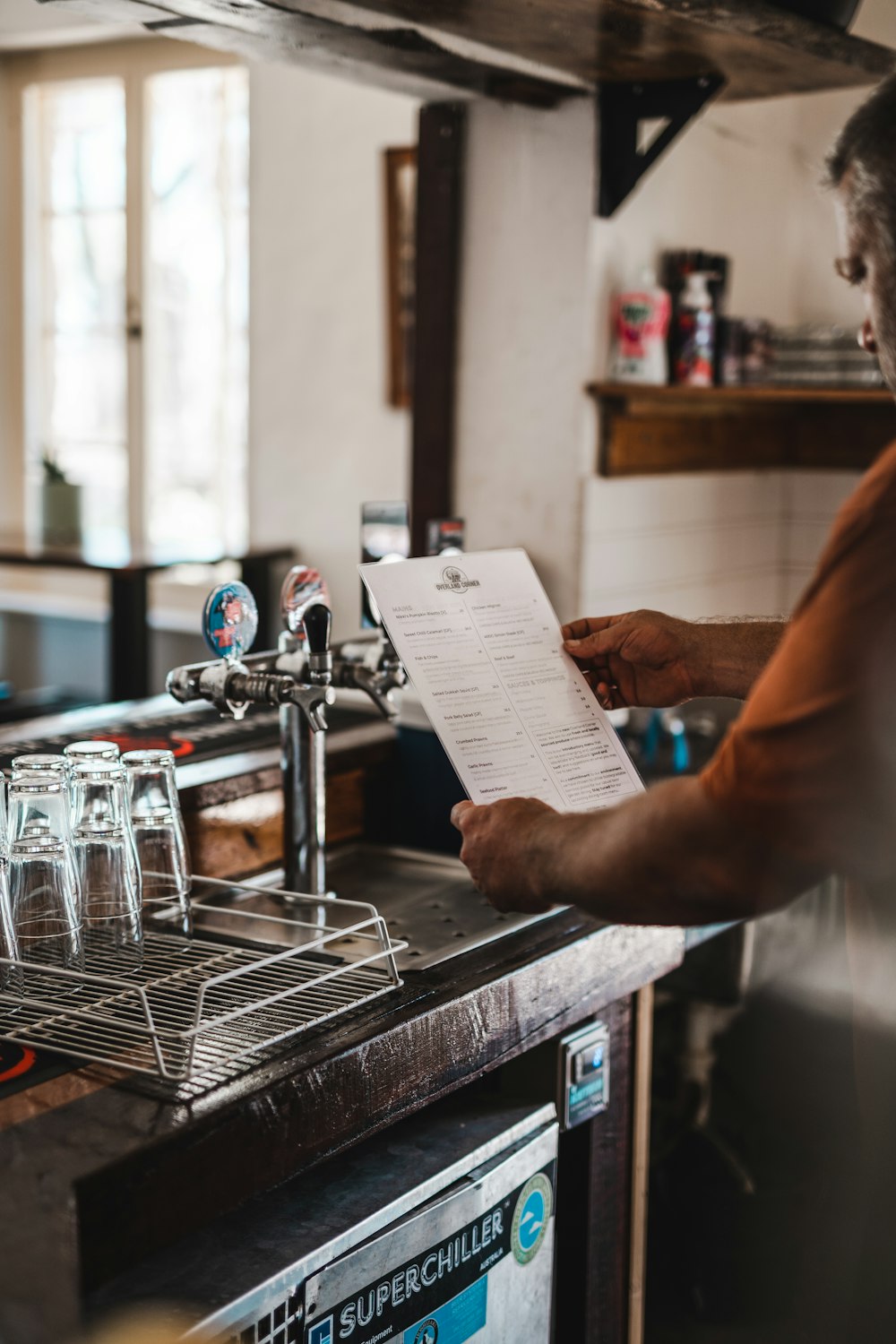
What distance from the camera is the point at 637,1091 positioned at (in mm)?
1888

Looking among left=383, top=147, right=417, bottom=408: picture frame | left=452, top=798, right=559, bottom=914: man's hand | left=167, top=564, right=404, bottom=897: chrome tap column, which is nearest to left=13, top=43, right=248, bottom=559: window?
left=383, top=147, right=417, bottom=408: picture frame

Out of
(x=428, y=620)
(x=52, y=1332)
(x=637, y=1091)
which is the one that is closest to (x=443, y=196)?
(x=428, y=620)

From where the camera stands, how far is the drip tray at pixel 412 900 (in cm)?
167

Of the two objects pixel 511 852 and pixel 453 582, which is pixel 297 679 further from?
pixel 511 852

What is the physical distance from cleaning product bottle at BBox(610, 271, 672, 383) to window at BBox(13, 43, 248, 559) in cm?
233

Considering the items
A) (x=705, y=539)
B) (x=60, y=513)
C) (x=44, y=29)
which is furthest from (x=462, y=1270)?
(x=44, y=29)

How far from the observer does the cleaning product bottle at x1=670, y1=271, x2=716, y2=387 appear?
102 inches

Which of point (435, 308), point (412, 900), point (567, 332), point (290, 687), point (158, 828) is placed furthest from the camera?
point (435, 308)

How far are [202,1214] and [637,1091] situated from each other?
869 mm

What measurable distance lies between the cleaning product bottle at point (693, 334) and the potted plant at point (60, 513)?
2480mm

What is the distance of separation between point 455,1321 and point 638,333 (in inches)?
62.9

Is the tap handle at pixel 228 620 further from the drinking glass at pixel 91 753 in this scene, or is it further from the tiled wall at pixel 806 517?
the tiled wall at pixel 806 517

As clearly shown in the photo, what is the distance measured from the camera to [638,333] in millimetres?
2439

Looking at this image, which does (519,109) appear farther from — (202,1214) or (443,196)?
(202,1214)
